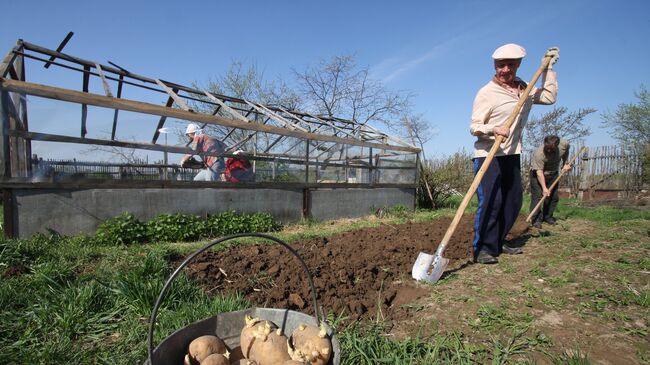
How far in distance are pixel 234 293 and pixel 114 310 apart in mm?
865

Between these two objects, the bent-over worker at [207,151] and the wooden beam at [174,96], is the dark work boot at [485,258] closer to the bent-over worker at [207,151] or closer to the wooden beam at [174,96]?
the bent-over worker at [207,151]

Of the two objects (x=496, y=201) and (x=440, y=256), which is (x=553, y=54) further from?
(x=440, y=256)

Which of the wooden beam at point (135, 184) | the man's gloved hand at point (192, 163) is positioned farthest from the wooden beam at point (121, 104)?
the wooden beam at point (135, 184)

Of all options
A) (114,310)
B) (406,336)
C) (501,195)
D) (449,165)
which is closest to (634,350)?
(406,336)

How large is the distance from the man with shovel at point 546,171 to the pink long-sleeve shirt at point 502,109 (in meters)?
2.76

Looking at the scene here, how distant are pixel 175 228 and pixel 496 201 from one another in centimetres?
468

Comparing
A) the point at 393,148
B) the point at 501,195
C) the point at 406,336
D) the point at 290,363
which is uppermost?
the point at 393,148

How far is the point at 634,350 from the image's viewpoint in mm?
1850

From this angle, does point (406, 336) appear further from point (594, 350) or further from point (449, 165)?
point (449, 165)

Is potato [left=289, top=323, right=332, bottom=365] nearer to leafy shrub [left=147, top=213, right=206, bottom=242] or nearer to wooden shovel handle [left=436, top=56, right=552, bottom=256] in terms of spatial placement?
wooden shovel handle [left=436, top=56, right=552, bottom=256]

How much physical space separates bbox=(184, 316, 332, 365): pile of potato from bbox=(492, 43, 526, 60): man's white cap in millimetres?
3151

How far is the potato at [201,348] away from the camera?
1.41 m

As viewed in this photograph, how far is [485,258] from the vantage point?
3.53 metres

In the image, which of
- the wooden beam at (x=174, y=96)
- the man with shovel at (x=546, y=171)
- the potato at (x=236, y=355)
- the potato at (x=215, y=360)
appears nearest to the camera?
the potato at (x=215, y=360)
